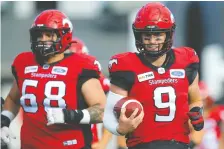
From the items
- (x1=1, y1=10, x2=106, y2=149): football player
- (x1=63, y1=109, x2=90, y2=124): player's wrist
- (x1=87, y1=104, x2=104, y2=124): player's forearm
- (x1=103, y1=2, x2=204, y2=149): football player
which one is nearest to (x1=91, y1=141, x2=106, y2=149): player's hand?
(x1=1, y1=10, x2=106, y2=149): football player

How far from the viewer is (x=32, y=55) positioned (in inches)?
332

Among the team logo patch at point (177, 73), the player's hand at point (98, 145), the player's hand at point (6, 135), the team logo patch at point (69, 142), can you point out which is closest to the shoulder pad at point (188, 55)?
the team logo patch at point (177, 73)

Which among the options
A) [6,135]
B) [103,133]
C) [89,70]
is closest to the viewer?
[89,70]

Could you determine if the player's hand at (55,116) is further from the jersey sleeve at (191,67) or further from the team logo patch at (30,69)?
the jersey sleeve at (191,67)

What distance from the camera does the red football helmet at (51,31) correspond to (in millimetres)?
8188

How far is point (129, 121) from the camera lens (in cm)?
726

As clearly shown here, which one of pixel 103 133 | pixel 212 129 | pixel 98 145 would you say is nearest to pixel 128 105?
pixel 98 145

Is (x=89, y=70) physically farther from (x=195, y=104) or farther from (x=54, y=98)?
(x=195, y=104)

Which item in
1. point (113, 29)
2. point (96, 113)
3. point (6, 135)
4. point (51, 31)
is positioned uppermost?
point (51, 31)

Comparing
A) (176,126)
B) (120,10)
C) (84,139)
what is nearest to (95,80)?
(84,139)

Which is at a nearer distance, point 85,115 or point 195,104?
point 195,104

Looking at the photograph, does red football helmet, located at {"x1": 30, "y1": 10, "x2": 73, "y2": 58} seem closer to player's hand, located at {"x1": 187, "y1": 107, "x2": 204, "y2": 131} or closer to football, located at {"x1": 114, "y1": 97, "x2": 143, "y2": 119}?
football, located at {"x1": 114, "y1": 97, "x2": 143, "y2": 119}

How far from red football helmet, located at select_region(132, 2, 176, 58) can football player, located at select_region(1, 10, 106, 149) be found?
778mm

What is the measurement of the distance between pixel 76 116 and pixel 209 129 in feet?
12.5
